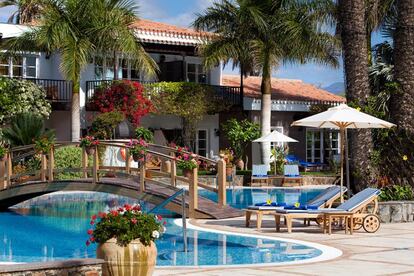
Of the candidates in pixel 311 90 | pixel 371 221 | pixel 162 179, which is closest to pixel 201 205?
pixel 371 221

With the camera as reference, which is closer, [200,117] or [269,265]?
[269,265]

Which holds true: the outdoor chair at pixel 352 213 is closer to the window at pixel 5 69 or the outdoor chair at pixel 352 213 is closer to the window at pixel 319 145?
the window at pixel 5 69

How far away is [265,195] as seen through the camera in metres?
30.5

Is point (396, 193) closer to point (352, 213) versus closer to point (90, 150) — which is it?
point (352, 213)

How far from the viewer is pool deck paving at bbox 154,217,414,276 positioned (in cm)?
1114

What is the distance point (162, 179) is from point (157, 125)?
6.86m

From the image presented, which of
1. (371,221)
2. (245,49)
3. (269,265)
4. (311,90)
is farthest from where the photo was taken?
(311,90)

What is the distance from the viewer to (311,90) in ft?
160

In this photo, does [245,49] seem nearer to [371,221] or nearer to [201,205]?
[201,205]

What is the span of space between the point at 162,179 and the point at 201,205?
13961 mm

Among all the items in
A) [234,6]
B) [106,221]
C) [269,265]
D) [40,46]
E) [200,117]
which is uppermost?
[234,6]

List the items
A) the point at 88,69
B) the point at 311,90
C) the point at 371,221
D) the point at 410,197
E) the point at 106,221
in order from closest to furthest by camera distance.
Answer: the point at 106,221 → the point at 371,221 → the point at 410,197 → the point at 88,69 → the point at 311,90

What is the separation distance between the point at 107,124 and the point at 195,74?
881cm

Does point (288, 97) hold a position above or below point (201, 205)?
above
